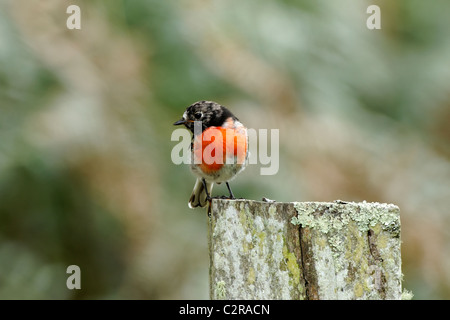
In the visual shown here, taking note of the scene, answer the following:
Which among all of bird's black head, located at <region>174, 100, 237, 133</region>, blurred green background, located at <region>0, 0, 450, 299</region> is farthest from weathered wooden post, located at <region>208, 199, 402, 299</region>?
blurred green background, located at <region>0, 0, 450, 299</region>

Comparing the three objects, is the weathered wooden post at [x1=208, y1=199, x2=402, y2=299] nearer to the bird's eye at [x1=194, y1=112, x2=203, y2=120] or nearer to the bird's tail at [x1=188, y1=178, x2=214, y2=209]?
the bird's eye at [x1=194, y1=112, x2=203, y2=120]

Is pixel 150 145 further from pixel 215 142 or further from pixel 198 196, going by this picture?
pixel 215 142

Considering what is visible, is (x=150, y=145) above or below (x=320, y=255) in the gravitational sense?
above

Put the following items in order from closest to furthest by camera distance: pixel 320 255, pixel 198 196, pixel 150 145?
pixel 320 255
pixel 198 196
pixel 150 145

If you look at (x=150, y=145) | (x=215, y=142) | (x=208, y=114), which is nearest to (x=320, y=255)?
(x=215, y=142)

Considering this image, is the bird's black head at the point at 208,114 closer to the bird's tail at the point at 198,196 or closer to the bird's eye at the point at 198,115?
the bird's eye at the point at 198,115
